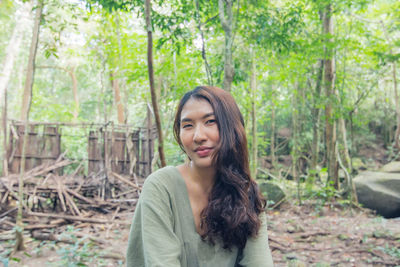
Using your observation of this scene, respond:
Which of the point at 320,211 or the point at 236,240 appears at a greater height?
the point at 236,240

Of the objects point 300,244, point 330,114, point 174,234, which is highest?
point 330,114

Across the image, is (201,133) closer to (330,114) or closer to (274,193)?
(274,193)

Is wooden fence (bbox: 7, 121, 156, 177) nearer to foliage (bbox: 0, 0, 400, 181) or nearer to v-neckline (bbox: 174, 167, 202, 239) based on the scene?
foliage (bbox: 0, 0, 400, 181)

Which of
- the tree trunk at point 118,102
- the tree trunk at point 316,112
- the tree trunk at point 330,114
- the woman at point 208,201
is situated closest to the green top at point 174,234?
the woman at point 208,201

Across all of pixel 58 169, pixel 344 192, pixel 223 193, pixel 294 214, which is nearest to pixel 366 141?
pixel 344 192

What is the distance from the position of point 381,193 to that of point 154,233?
870cm

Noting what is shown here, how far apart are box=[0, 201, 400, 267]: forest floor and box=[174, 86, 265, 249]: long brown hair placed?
9.27 feet

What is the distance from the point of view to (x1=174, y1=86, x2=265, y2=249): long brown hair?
1.77 m

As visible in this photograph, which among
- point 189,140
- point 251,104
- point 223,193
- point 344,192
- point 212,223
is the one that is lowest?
point 344,192

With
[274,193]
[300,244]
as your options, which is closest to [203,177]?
[300,244]

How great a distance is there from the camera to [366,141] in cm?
1852

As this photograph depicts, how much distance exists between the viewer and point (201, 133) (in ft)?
5.72

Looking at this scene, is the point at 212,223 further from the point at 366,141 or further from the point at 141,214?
the point at 366,141

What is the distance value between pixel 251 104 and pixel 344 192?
363 centimetres
